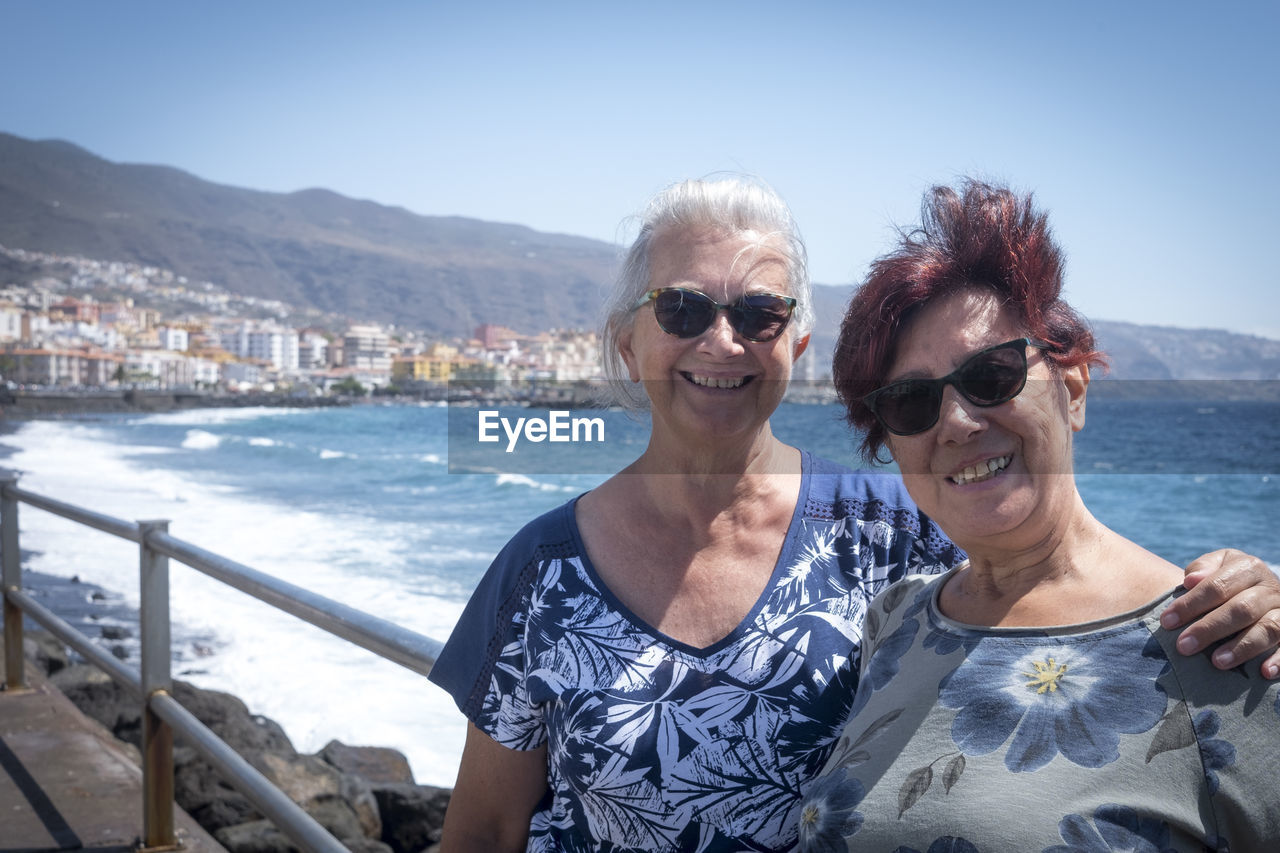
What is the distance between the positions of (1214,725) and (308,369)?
134103 mm

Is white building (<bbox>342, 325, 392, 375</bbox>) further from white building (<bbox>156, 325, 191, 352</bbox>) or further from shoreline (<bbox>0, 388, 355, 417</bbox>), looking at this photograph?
white building (<bbox>156, 325, 191, 352</bbox>)

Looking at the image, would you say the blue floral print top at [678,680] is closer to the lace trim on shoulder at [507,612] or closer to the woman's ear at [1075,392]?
the lace trim on shoulder at [507,612]

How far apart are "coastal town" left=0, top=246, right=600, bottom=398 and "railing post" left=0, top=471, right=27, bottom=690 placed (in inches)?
2763

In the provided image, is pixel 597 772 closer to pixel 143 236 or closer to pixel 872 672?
pixel 872 672

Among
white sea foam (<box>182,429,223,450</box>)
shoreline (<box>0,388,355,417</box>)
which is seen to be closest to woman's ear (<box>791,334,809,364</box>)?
white sea foam (<box>182,429,223,450</box>)

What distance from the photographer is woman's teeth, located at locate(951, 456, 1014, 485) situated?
1.28 meters

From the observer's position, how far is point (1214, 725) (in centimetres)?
101

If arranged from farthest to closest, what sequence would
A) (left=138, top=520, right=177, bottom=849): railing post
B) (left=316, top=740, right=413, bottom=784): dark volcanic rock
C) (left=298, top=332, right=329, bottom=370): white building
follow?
(left=298, top=332, right=329, bottom=370): white building < (left=316, top=740, right=413, bottom=784): dark volcanic rock < (left=138, top=520, right=177, bottom=849): railing post

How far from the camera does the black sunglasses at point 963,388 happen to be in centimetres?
126

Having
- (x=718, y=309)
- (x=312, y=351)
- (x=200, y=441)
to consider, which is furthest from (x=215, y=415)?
(x=718, y=309)

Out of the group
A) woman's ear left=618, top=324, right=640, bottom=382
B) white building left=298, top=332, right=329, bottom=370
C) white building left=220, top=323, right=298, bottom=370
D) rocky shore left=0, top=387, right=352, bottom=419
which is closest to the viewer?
woman's ear left=618, top=324, right=640, bottom=382

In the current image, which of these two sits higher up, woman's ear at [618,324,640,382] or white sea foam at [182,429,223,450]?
woman's ear at [618,324,640,382]

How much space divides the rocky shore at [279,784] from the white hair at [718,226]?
3.47 m

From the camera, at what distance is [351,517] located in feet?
80.0
